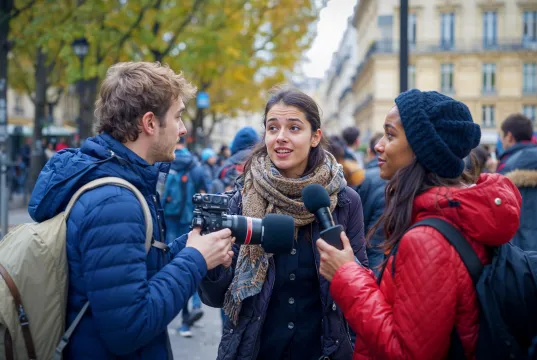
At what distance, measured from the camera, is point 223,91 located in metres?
32.8

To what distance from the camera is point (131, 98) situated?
2354 mm

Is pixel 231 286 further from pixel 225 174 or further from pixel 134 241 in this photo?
pixel 225 174

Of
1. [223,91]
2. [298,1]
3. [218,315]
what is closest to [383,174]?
[218,315]

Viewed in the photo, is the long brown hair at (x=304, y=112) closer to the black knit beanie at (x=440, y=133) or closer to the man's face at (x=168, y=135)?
the man's face at (x=168, y=135)

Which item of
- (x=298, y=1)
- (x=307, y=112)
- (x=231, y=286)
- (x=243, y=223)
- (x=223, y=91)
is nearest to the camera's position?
(x=243, y=223)

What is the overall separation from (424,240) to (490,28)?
161 ft

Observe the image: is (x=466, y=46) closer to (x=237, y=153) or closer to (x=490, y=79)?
(x=490, y=79)

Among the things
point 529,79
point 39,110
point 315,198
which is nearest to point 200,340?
point 315,198

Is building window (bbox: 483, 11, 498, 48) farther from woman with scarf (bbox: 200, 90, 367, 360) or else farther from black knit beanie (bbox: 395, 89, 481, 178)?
black knit beanie (bbox: 395, 89, 481, 178)

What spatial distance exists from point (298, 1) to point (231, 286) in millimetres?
18069

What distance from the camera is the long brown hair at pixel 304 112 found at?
3166 mm

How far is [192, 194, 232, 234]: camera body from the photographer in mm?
2467

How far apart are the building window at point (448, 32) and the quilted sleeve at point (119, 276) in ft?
158

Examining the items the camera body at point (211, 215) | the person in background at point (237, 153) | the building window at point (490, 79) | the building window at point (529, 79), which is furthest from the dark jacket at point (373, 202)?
the building window at point (529, 79)
